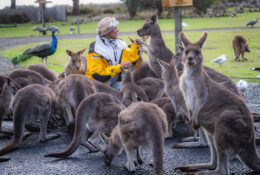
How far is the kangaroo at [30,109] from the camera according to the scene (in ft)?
12.6

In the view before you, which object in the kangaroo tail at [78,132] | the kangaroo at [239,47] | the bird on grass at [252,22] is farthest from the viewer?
the bird on grass at [252,22]

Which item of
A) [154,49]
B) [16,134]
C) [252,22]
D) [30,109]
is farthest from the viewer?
[252,22]

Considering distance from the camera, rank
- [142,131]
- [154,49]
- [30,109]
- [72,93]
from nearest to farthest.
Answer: [142,131], [30,109], [72,93], [154,49]

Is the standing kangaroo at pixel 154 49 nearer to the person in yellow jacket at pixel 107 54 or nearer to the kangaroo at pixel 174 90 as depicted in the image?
the person in yellow jacket at pixel 107 54

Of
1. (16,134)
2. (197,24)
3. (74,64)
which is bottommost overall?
(16,134)

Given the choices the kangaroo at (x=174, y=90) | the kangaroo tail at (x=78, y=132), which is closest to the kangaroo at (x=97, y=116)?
the kangaroo tail at (x=78, y=132)

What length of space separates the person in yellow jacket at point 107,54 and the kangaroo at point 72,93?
83 centimetres

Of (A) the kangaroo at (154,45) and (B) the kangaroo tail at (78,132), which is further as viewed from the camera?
(A) the kangaroo at (154,45)

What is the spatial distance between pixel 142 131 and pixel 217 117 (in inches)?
27.6

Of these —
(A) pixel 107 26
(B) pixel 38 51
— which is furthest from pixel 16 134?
(B) pixel 38 51

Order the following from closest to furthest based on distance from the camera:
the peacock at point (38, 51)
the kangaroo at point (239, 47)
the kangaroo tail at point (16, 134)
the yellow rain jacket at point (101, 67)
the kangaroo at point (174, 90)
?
1. the kangaroo tail at point (16, 134)
2. the kangaroo at point (174, 90)
3. the yellow rain jacket at point (101, 67)
4. the peacock at point (38, 51)
5. the kangaroo at point (239, 47)

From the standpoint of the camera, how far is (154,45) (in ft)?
21.1

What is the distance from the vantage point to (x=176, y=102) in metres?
4.26

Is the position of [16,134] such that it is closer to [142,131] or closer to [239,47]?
[142,131]
